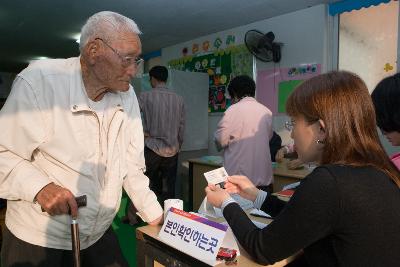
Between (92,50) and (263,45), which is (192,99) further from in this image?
(92,50)

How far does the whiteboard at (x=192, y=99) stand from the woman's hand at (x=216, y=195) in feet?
11.4

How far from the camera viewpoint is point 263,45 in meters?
3.86

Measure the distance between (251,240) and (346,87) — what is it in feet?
1.68

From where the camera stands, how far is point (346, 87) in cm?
89

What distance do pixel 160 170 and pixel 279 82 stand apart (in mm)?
1848

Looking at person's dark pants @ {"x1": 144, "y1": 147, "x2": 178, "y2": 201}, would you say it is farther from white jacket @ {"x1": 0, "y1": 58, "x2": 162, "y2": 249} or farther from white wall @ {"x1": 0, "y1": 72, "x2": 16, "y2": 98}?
white wall @ {"x1": 0, "y1": 72, "x2": 16, "y2": 98}

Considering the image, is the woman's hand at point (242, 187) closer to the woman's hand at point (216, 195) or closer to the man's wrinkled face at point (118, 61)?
the woman's hand at point (216, 195)

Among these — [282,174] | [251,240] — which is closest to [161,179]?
[282,174]

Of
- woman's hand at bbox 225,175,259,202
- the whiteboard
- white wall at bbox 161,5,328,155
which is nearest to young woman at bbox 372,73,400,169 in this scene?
woman's hand at bbox 225,175,259,202

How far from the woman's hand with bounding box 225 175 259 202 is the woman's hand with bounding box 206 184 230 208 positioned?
0.54ft

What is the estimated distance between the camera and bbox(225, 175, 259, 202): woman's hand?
1.33 meters

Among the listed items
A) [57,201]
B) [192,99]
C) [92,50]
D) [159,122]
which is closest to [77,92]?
[92,50]

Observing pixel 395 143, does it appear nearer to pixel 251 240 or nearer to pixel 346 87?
pixel 346 87

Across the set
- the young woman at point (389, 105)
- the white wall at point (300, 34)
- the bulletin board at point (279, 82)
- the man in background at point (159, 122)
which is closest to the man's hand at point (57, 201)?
the young woman at point (389, 105)
